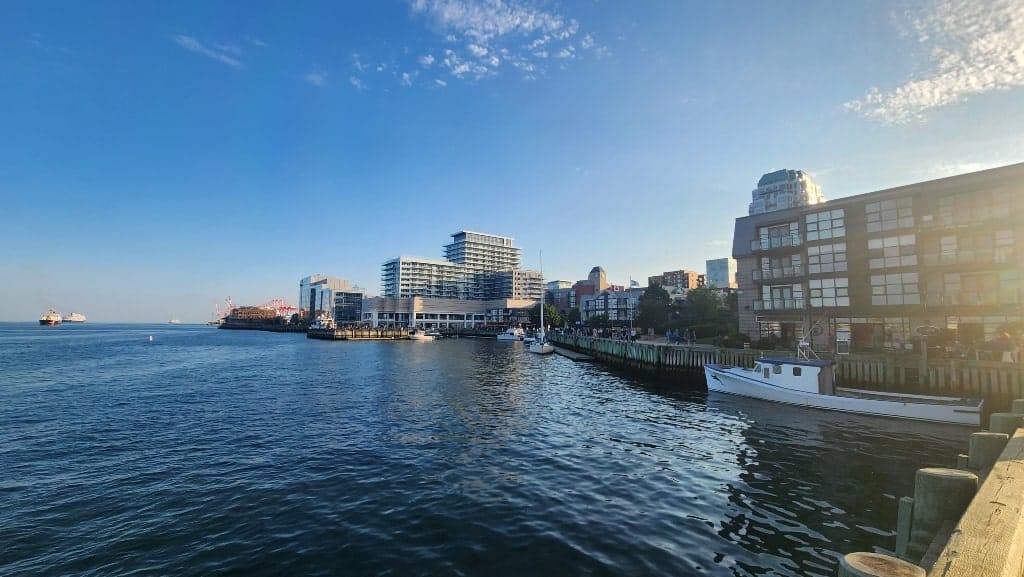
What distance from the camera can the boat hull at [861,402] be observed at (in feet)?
81.1

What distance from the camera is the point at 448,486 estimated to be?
16.1 m

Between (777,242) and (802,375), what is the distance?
23.5 meters

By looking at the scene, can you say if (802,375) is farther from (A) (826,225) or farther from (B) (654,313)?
(B) (654,313)

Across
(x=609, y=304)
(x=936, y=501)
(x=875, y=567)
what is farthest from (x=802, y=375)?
(x=609, y=304)

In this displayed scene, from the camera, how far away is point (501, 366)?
62312mm

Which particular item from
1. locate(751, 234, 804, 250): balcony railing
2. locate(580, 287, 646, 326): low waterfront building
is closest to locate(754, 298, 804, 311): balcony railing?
locate(751, 234, 804, 250): balcony railing

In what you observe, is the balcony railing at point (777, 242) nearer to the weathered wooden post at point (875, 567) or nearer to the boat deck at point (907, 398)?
the boat deck at point (907, 398)

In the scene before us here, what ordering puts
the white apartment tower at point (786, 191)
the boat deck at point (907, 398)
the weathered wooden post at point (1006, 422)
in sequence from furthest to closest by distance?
the white apartment tower at point (786, 191)
the boat deck at point (907, 398)
the weathered wooden post at point (1006, 422)

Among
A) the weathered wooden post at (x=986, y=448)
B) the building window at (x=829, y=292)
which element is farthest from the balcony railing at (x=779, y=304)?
the weathered wooden post at (x=986, y=448)

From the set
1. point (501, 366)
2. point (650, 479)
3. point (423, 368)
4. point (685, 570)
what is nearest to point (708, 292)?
point (501, 366)

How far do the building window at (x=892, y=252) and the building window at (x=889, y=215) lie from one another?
1.04 metres

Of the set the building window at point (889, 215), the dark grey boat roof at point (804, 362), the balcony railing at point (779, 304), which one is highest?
the building window at point (889, 215)

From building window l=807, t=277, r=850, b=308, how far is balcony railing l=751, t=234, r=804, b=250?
455 centimetres

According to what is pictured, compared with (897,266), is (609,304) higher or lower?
lower
